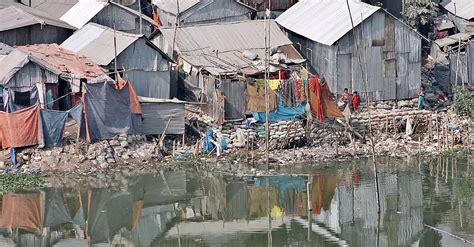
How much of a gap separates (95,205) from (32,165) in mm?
3063

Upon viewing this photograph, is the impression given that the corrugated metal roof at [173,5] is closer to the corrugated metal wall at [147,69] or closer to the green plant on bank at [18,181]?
the corrugated metal wall at [147,69]

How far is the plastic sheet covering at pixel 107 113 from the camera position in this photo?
28797 millimetres

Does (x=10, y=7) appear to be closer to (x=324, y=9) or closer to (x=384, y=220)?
(x=324, y=9)

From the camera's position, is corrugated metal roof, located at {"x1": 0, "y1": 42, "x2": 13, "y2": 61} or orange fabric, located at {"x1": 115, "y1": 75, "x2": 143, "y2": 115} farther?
corrugated metal roof, located at {"x1": 0, "y1": 42, "x2": 13, "y2": 61}

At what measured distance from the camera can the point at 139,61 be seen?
102 ft

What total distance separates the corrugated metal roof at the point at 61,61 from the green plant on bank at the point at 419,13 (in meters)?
13.0

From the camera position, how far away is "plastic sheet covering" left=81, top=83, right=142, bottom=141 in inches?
1134

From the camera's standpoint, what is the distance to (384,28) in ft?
105

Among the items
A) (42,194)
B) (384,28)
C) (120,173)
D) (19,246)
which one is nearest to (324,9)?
(384,28)

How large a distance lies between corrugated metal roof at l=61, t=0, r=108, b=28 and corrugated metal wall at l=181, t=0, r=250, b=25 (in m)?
3.05

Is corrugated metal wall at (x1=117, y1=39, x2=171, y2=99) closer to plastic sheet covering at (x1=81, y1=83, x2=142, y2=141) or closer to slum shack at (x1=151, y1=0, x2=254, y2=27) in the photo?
plastic sheet covering at (x1=81, y1=83, x2=142, y2=141)

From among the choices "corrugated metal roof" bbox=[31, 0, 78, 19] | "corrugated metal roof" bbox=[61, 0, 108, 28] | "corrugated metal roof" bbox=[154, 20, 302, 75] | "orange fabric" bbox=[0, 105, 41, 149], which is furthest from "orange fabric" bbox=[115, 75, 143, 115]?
"corrugated metal roof" bbox=[31, 0, 78, 19]

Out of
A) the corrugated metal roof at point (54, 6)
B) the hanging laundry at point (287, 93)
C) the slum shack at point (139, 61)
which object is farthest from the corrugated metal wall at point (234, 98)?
the corrugated metal roof at point (54, 6)

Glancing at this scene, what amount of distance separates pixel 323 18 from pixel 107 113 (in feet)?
28.2
